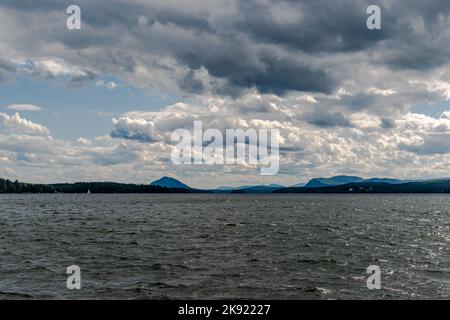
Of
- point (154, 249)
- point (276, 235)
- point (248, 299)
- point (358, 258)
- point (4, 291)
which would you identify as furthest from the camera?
point (276, 235)

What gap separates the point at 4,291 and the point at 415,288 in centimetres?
3193

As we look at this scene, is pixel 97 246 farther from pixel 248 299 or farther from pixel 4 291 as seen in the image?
pixel 248 299

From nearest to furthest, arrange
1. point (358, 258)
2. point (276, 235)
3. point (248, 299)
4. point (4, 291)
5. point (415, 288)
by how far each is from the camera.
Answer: point (248, 299), point (4, 291), point (415, 288), point (358, 258), point (276, 235)

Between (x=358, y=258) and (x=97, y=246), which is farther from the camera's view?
(x=97, y=246)

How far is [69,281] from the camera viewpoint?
35062 mm

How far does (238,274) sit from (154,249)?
18.7 metres

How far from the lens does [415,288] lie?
111 ft

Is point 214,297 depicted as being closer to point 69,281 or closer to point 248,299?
point 248,299

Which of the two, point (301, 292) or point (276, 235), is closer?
point (301, 292)
